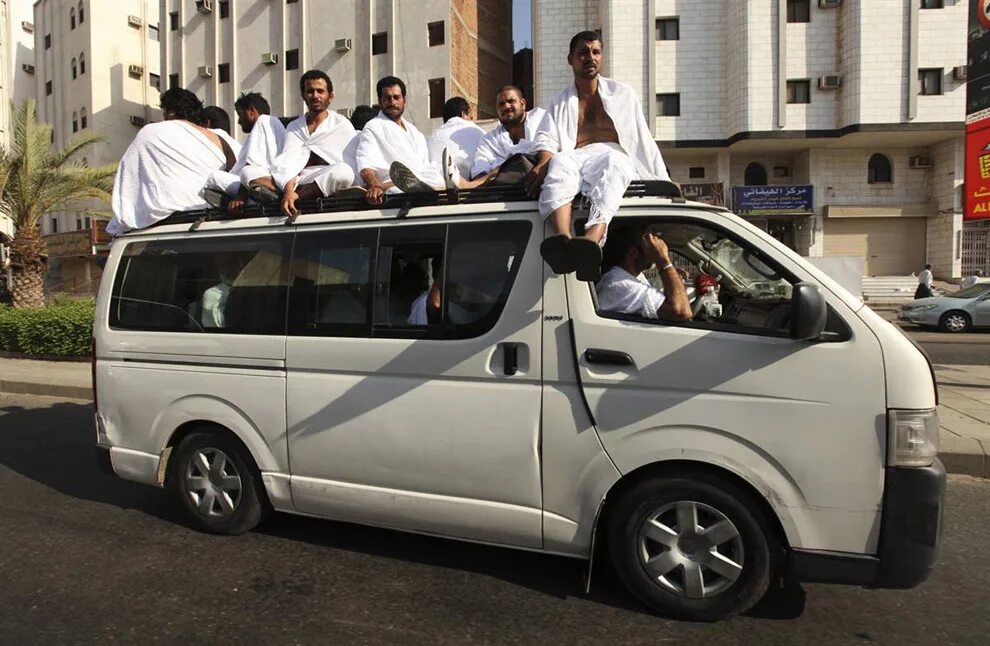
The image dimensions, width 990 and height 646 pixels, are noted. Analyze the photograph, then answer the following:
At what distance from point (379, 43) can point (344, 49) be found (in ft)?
5.71

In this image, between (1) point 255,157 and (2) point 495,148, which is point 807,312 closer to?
(2) point 495,148

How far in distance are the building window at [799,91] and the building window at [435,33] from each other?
48.8ft

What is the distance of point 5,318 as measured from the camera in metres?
12.4

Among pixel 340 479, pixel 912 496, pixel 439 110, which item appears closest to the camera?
pixel 912 496

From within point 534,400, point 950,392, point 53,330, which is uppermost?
point 534,400

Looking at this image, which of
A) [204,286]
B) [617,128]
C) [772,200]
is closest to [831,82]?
[772,200]

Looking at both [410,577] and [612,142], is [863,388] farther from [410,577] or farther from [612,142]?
[410,577]

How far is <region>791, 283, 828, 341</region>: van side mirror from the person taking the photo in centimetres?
257

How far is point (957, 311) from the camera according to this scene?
15.1 m

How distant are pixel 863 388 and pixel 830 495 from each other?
0.48 meters

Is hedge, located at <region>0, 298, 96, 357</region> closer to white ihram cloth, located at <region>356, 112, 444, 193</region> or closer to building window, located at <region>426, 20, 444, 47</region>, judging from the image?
white ihram cloth, located at <region>356, 112, 444, 193</region>

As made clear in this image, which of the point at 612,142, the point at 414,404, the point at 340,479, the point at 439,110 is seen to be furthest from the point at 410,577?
the point at 439,110

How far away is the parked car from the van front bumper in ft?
50.9

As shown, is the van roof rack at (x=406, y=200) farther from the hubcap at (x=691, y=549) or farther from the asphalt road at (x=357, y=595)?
the asphalt road at (x=357, y=595)
